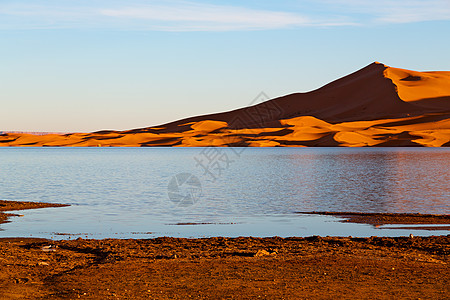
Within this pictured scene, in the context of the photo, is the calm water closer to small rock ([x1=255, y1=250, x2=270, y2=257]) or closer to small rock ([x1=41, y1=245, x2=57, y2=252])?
small rock ([x1=41, y1=245, x2=57, y2=252])

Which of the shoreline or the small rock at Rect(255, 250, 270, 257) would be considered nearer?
the small rock at Rect(255, 250, 270, 257)

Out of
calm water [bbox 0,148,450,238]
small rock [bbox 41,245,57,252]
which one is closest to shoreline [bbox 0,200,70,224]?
calm water [bbox 0,148,450,238]

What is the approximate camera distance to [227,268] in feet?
42.9

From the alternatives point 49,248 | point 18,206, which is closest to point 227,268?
point 49,248

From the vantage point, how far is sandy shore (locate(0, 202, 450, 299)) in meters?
11.0

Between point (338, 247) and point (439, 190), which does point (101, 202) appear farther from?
point (439, 190)

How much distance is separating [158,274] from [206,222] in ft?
33.4

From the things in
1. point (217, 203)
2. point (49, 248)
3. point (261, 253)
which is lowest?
point (217, 203)

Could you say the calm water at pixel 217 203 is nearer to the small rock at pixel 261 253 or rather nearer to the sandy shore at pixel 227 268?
the sandy shore at pixel 227 268

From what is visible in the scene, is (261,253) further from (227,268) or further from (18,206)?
(18,206)

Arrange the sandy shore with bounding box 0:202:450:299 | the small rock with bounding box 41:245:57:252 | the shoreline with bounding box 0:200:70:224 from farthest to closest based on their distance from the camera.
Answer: the shoreline with bounding box 0:200:70:224 → the small rock with bounding box 41:245:57:252 → the sandy shore with bounding box 0:202:450:299

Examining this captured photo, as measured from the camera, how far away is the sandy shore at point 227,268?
1098 centimetres

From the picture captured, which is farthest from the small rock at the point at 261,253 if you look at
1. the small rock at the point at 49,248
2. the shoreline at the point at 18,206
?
the shoreline at the point at 18,206

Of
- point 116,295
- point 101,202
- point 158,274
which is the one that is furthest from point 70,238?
point 101,202
